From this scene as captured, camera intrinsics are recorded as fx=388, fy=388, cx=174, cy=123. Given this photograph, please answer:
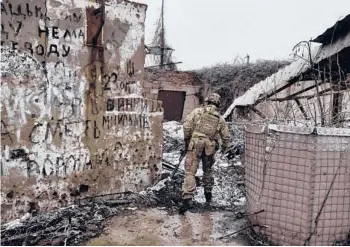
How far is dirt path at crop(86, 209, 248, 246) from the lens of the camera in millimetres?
4258

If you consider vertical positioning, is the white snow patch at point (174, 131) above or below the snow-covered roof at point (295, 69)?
below

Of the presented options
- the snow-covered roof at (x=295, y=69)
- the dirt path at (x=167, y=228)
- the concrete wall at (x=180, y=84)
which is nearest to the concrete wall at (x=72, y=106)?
the dirt path at (x=167, y=228)

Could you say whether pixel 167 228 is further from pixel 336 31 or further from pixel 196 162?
pixel 336 31

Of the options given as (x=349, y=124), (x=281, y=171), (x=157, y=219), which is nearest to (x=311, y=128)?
(x=281, y=171)

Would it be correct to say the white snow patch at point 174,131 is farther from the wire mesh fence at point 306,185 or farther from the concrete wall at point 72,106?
the wire mesh fence at point 306,185

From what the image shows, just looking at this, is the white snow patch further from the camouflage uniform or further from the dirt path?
the dirt path

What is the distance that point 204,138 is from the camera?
5.61 meters

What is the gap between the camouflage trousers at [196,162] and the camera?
539 cm

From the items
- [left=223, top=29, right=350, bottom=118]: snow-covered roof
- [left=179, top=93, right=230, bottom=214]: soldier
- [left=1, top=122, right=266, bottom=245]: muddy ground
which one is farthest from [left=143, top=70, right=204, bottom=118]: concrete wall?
[left=179, top=93, right=230, bottom=214]: soldier

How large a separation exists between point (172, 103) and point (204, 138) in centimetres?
1222

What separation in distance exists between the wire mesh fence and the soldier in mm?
1603

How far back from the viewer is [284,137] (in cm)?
391

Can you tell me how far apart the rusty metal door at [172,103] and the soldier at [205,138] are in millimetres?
11826

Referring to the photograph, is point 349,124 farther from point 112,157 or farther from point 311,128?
point 112,157
